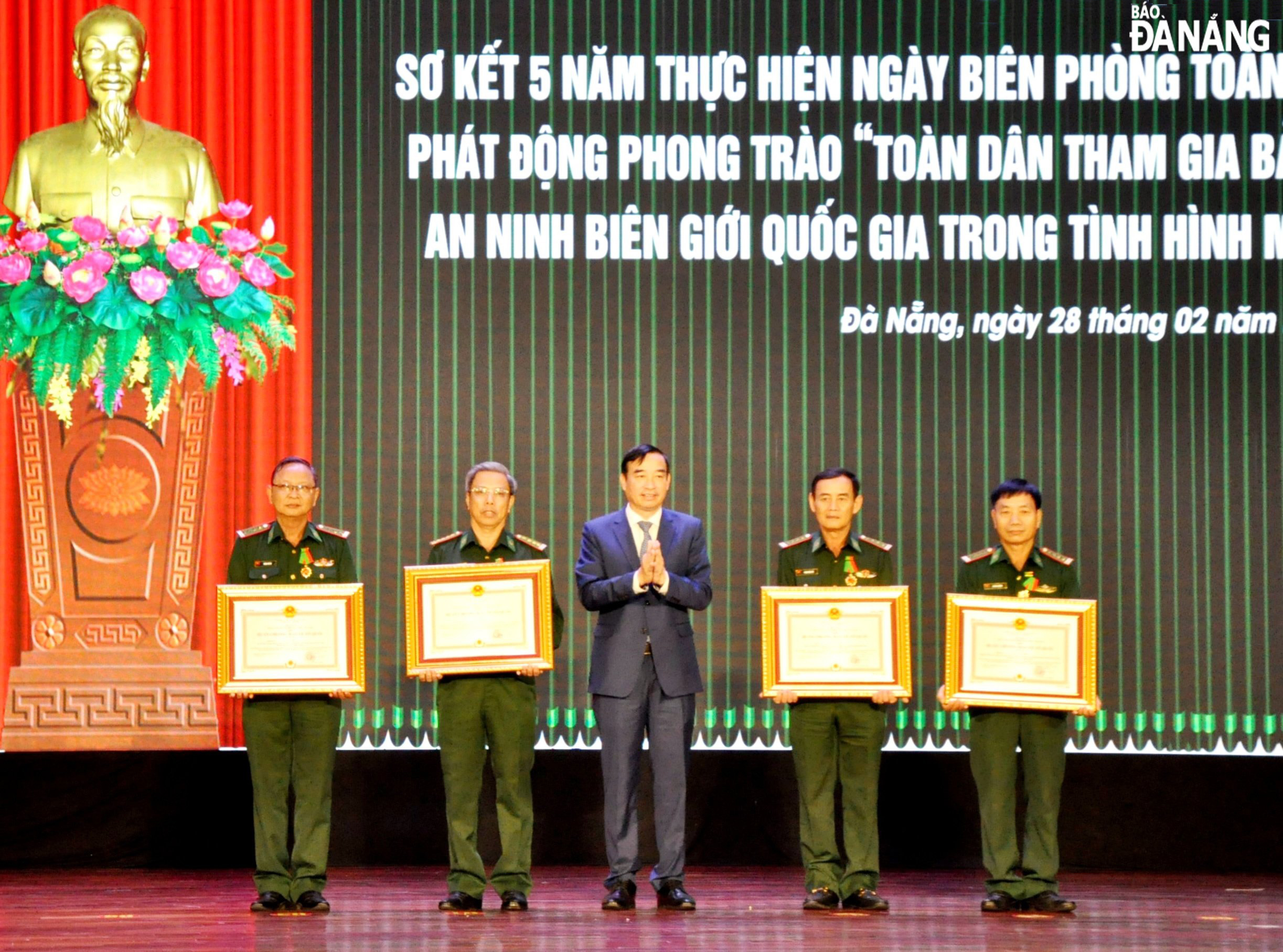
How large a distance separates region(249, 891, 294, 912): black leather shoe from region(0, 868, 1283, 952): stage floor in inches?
2.5

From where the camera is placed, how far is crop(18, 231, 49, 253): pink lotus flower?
18.4ft

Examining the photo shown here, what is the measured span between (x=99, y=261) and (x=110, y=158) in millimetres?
585

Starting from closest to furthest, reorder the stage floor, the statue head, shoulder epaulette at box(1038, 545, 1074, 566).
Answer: the stage floor
shoulder epaulette at box(1038, 545, 1074, 566)
the statue head

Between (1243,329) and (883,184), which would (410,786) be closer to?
(883,184)

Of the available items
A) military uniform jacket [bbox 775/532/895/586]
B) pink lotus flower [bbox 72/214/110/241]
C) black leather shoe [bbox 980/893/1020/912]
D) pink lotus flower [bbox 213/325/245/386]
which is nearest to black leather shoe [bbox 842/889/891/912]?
black leather shoe [bbox 980/893/1020/912]

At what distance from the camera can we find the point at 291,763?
4.75 meters

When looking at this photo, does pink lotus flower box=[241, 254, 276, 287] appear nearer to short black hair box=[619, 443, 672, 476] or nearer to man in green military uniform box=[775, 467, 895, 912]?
short black hair box=[619, 443, 672, 476]

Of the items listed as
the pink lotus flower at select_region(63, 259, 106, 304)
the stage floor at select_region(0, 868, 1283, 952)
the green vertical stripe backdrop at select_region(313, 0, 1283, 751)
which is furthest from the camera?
→ the green vertical stripe backdrop at select_region(313, 0, 1283, 751)

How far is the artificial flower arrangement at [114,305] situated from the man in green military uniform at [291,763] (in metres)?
1.06

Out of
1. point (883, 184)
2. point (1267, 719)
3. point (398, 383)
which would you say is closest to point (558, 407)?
point (398, 383)

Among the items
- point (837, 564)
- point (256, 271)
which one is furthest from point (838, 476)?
point (256, 271)

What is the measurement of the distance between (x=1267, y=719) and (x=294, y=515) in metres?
3.38

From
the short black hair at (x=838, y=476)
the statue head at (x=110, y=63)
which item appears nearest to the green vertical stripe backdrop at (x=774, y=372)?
the statue head at (x=110, y=63)

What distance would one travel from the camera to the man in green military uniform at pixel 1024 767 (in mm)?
4762
